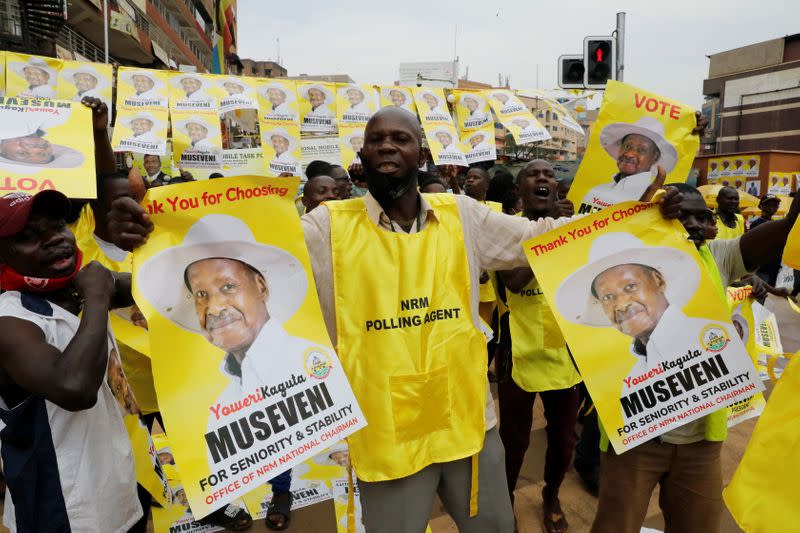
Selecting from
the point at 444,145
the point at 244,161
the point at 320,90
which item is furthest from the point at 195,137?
the point at 444,145

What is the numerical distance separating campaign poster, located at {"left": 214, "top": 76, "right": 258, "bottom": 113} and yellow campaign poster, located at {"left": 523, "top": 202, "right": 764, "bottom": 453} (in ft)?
16.3

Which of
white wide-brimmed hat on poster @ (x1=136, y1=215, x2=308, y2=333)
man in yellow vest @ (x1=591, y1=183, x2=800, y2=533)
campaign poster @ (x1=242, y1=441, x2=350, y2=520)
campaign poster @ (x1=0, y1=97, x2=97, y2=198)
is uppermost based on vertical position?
campaign poster @ (x1=0, y1=97, x2=97, y2=198)

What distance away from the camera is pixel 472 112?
678 centimetres

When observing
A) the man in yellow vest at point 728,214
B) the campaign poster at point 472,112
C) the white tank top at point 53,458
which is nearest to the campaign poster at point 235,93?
the campaign poster at point 472,112

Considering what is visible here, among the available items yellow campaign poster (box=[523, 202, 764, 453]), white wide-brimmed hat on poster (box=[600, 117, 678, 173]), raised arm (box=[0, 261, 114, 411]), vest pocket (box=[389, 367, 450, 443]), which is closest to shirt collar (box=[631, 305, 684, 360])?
yellow campaign poster (box=[523, 202, 764, 453])

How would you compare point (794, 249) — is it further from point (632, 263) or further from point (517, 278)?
point (517, 278)

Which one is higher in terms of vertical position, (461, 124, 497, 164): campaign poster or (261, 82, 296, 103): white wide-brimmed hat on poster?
(261, 82, 296, 103): white wide-brimmed hat on poster

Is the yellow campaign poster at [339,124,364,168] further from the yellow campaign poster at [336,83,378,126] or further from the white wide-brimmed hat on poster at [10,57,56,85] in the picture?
the white wide-brimmed hat on poster at [10,57,56,85]

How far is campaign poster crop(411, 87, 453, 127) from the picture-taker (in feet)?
21.3

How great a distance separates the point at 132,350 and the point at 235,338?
4.42 feet

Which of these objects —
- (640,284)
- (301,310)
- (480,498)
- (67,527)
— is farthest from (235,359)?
(640,284)

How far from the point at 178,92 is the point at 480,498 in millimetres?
5418

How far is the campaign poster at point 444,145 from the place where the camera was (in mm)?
6141

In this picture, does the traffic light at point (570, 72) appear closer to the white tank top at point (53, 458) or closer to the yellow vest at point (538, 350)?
the yellow vest at point (538, 350)
